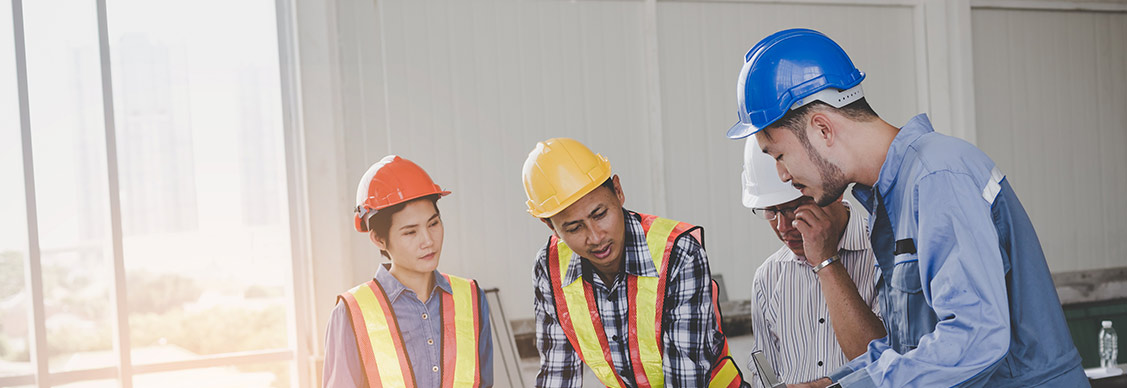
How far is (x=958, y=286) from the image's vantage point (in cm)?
146

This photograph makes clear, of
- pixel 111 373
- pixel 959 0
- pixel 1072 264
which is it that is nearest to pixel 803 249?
pixel 111 373

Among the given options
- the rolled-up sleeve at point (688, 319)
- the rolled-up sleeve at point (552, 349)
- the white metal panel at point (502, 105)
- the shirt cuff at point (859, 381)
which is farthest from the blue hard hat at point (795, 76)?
the white metal panel at point (502, 105)

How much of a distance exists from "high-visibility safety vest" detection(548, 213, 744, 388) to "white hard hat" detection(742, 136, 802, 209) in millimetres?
228

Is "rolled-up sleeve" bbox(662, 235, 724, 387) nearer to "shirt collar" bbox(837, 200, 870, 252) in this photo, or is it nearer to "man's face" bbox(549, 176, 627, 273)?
"man's face" bbox(549, 176, 627, 273)

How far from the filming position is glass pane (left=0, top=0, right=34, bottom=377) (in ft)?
13.1

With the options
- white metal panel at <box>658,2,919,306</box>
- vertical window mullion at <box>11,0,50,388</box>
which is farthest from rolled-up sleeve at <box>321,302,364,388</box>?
white metal panel at <box>658,2,919,306</box>

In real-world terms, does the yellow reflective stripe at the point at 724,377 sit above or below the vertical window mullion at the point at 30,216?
below

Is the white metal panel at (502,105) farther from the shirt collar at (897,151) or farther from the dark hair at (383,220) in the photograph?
the shirt collar at (897,151)

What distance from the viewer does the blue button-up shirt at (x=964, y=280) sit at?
4.77 ft

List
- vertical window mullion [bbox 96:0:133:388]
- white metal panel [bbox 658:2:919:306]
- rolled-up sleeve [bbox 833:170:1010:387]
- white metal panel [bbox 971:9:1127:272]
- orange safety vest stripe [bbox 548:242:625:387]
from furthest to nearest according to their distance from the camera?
white metal panel [bbox 971:9:1127:272] → white metal panel [bbox 658:2:919:306] → vertical window mullion [bbox 96:0:133:388] → orange safety vest stripe [bbox 548:242:625:387] → rolled-up sleeve [bbox 833:170:1010:387]

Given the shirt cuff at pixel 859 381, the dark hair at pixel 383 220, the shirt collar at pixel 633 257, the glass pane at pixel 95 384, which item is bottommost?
the glass pane at pixel 95 384

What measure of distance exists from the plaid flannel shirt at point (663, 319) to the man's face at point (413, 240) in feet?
1.53

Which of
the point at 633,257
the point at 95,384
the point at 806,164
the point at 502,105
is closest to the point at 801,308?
the point at 633,257

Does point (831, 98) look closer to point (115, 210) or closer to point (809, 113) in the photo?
point (809, 113)
